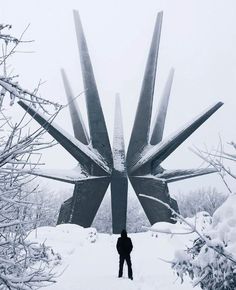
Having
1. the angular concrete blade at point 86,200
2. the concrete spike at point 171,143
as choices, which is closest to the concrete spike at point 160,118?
the concrete spike at point 171,143

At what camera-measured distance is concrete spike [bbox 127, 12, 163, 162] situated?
14.8 metres

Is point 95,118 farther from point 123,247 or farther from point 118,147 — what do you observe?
point 123,247

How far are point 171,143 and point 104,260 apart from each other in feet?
18.6

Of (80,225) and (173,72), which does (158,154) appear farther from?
(173,72)

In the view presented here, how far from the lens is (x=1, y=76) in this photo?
2422 millimetres

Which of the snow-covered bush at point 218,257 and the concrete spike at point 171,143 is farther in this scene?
the concrete spike at point 171,143

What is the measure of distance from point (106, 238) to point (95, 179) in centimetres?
223

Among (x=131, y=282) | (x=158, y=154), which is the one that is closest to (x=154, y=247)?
(x=158, y=154)

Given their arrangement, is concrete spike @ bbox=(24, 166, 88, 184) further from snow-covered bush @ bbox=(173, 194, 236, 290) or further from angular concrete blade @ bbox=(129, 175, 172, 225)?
snow-covered bush @ bbox=(173, 194, 236, 290)

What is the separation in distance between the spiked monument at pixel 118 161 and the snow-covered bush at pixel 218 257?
10.3 m

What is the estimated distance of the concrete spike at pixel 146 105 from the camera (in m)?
14.8

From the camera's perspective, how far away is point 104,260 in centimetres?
1016

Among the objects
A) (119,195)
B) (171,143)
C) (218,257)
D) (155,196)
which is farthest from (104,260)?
(218,257)

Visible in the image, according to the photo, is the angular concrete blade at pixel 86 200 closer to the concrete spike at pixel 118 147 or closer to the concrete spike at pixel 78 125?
the concrete spike at pixel 118 147
